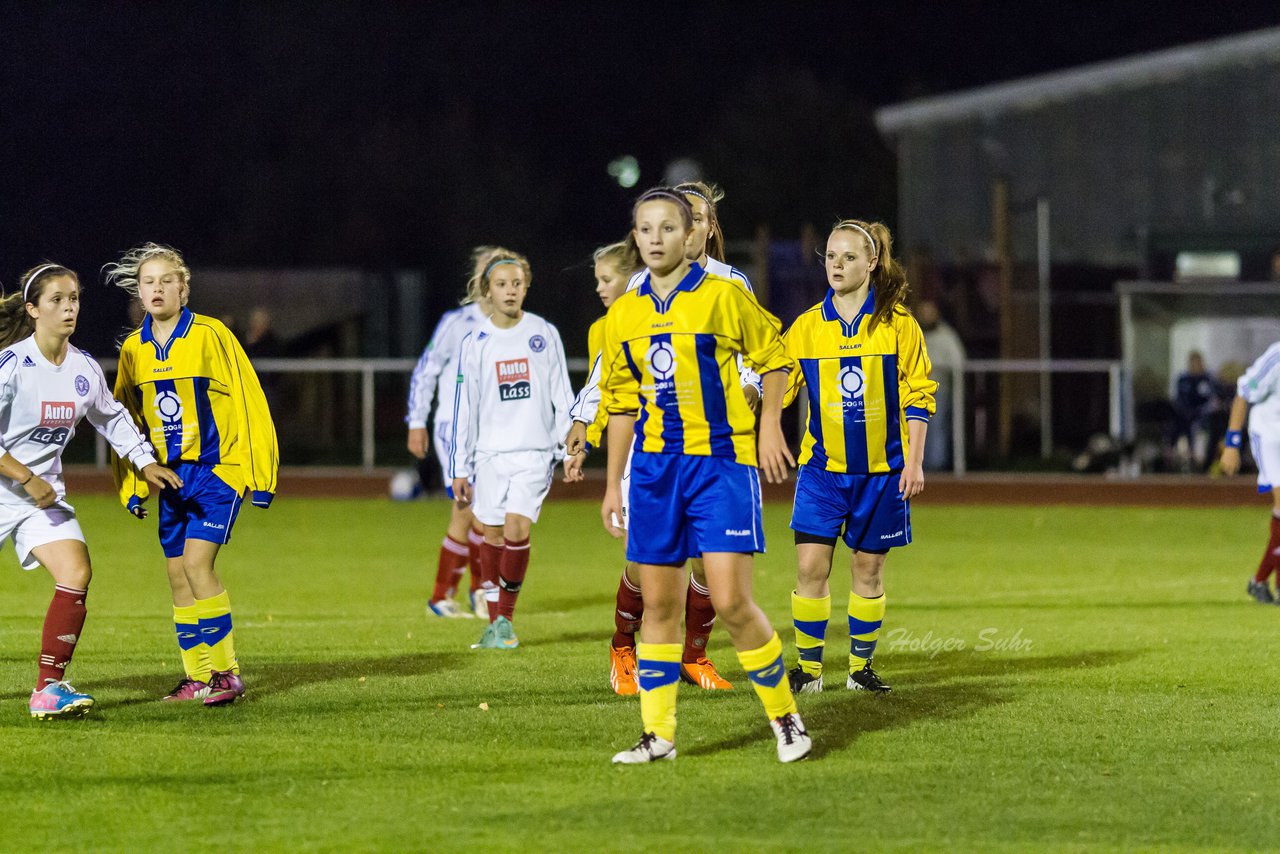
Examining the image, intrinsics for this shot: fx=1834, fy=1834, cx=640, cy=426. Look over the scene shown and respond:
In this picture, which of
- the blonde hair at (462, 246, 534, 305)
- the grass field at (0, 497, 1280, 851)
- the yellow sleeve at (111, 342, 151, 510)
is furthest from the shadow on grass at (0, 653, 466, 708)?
the blonde hair at (462, 246, 534, 305)

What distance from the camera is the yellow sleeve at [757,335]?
6254 millimetres

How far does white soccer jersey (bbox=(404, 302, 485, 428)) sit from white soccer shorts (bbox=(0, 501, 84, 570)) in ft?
14.2

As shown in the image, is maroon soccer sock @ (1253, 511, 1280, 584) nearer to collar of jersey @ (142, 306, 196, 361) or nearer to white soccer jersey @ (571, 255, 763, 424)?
white soccer jersey @ (571, 255, 763, 424)

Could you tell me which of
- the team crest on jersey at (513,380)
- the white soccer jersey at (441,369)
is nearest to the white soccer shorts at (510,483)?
the team crest on jersey at (513,380)

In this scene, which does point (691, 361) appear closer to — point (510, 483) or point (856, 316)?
point (856, 316)

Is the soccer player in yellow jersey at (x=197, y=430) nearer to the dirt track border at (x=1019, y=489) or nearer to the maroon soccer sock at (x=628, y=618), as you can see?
the maroon soccer sock at (x=628, y=618)

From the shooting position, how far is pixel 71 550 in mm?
7305

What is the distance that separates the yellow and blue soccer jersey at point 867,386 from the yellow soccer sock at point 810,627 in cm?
58

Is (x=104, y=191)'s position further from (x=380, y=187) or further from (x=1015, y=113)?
(x=1015, y=113)

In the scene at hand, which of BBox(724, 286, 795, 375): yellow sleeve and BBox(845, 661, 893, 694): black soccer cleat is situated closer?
BBox(724, 286, 795, 375): yellow sleeve

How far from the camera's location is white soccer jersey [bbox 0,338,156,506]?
7.22m

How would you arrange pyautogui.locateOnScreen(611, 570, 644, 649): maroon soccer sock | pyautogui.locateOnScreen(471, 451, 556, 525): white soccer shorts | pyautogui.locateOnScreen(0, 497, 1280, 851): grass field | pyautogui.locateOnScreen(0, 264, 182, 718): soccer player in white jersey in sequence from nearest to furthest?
pyautogui.locateOnScreen(0, 497, 1280, 851): grass field, pyautogui.locateOnScreen(0, 264, 182, 718): soccer player in white jersey, pyautogui.locateOnScreen(611, 570, 644, 649): maroon soccer sock, pyautogui.locateOnScreen(471, 451, 556, 525): white soccer shorts

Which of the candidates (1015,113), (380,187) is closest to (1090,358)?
(1015,113)
